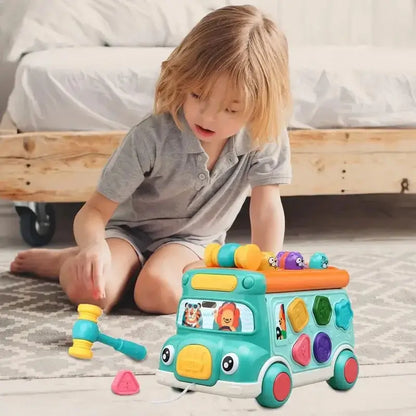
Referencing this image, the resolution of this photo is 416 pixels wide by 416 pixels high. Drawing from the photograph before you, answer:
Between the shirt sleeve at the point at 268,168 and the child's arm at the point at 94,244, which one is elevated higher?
the shirt sleeve at the point at 268,168

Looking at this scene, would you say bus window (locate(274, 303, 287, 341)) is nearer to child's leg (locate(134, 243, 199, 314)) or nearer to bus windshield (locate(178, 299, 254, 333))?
bus windshield (locate(178, 299, 254, 333))

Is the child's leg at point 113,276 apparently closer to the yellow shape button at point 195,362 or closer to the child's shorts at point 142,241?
the child's shorts at point 142,241

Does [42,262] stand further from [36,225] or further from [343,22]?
[343,22]

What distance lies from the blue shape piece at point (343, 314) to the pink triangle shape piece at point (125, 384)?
0.22m

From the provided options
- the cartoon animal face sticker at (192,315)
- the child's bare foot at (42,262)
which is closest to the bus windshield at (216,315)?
the cartoon animal face sticker at (192,315)

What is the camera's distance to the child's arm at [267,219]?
3.95 feet

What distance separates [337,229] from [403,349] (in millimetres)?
1023

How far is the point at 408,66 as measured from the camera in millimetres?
1817

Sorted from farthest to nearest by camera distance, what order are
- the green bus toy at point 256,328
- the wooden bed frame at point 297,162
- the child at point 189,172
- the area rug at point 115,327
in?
the wooden bed frame at point 297,162 < the child at point 189,172 < the area rug at point 115,327 < the green bus toy at point 256,328

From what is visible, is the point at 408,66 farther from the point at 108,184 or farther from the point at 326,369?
the point at 326,369

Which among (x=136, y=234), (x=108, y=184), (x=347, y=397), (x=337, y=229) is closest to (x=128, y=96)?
(x=136, y=234)

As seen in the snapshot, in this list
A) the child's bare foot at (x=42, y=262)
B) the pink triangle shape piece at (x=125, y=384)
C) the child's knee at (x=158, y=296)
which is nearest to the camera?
the pink triangle shape piece at (x=125, y=384)

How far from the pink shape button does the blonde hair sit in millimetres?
392

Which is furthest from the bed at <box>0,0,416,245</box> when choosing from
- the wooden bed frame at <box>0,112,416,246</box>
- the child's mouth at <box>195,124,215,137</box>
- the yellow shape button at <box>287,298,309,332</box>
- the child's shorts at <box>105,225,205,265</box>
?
the yellow shape button at <box>287,298,309,332</box>
